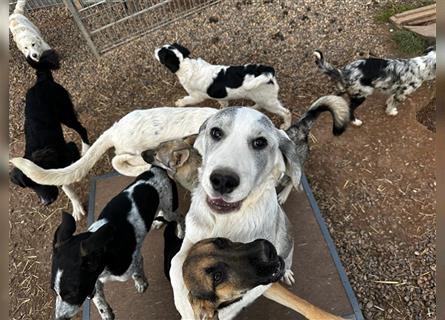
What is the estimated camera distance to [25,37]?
598 centimetres

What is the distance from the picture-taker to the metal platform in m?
3.83

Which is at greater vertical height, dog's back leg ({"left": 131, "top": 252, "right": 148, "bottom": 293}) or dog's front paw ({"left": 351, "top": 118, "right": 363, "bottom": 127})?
dog's back leg ({"left": 131, "top": 252, "right": 148, "bottom": 293})

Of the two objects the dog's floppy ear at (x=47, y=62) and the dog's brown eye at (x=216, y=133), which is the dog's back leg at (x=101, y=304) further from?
the dog's floppy ear at (x=47, y=62)

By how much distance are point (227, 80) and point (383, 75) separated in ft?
6.33

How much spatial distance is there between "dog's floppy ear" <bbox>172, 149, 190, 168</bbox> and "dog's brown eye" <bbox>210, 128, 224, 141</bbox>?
0.35 metres

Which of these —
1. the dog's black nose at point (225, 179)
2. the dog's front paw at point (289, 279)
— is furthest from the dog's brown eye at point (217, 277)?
the dog's front paw at point (289, 279)

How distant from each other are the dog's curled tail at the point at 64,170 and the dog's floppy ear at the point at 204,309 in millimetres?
1825

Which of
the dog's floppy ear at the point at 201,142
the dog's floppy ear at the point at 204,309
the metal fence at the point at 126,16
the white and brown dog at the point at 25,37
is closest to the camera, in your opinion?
the dog's floppy ear at the point at 204,309

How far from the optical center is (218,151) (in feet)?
8.47

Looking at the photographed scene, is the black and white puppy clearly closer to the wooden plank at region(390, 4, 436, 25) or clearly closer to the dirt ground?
the dirt ground

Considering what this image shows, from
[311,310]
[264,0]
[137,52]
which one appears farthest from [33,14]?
[311,310]

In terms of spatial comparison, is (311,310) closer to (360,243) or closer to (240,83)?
(360,243)

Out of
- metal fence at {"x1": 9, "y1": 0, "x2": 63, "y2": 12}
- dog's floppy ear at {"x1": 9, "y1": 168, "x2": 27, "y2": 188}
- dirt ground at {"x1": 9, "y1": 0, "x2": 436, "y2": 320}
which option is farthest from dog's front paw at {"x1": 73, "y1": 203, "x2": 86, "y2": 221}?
metal fence at {"x1": 9, "y1": 0, "x2": 63, "y2": 12}

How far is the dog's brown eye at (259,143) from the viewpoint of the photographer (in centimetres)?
268
